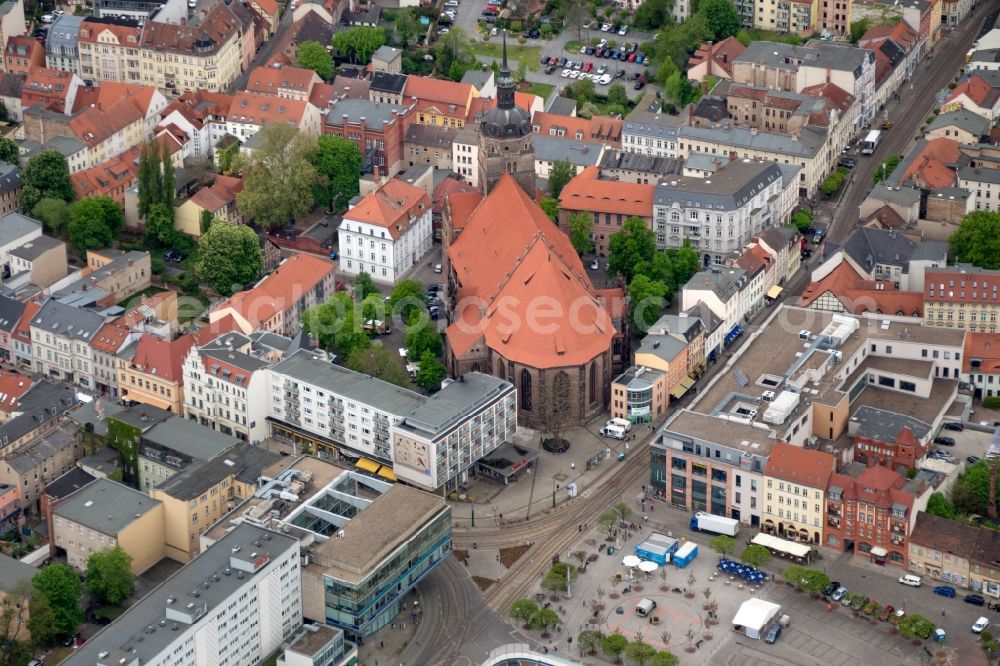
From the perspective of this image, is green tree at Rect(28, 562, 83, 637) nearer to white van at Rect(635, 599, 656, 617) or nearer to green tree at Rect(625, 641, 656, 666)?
green tree at Rect(625, 641, 656, 666)

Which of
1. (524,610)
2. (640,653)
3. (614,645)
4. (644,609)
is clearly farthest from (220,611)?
(644,609)

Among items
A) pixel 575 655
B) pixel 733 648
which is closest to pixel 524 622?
pixel 575 655

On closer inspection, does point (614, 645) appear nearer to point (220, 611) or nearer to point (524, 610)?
point (524, 610)

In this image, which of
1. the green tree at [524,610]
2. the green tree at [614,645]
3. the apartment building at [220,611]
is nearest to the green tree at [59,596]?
the apartment building at [220,611]

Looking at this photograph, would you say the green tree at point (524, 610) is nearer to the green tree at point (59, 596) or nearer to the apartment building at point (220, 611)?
the apartment building at point (220, 611)


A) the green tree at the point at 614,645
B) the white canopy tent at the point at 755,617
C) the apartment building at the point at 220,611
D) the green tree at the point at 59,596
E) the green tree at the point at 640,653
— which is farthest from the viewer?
the white canopy tent at the point at 755,617

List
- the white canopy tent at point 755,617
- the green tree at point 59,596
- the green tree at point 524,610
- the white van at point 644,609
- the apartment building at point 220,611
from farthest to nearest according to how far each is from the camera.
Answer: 1. the white van at point 644,609
2. the green tree at point 524,610
3. the white canopy tent at point 755,617
4. the green tree at point 59,596
5. the apartment building at point 220,611
